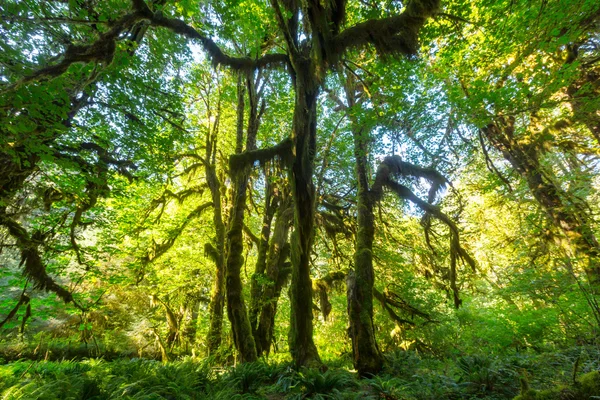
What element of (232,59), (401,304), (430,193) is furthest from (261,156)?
(401,304)

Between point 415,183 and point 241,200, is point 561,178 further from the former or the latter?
point 241,200

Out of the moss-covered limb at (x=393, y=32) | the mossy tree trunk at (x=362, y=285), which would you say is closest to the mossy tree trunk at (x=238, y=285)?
the mossy tree trunk at (x=362, y=285)

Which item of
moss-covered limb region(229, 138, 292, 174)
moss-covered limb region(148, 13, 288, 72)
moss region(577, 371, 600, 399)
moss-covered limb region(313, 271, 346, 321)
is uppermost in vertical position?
moss-covered limb region(148, 13, 288, 72)

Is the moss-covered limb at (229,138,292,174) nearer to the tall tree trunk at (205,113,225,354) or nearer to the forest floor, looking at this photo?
the tall tree trunk at (205,113,225,354)

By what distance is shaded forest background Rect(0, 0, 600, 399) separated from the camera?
155 inches

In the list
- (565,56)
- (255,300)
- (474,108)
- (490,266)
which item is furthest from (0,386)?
(490,266)

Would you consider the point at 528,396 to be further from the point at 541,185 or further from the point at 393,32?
the point at 393,32

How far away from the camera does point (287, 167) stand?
5.95 metres

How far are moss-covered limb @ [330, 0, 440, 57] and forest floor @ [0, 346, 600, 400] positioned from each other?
5383mm

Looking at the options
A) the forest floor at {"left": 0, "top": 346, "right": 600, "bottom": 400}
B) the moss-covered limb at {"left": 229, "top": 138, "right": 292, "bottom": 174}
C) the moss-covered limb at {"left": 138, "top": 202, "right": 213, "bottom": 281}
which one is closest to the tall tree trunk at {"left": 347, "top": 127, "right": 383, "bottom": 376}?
the forest floor at {"left": 0, "top": 346, "right": 600, "bottom": 400}

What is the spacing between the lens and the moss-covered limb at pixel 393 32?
4523 mm

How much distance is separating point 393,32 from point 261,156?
3.58m

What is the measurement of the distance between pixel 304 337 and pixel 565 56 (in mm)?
9326

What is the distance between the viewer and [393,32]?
4.88 m
